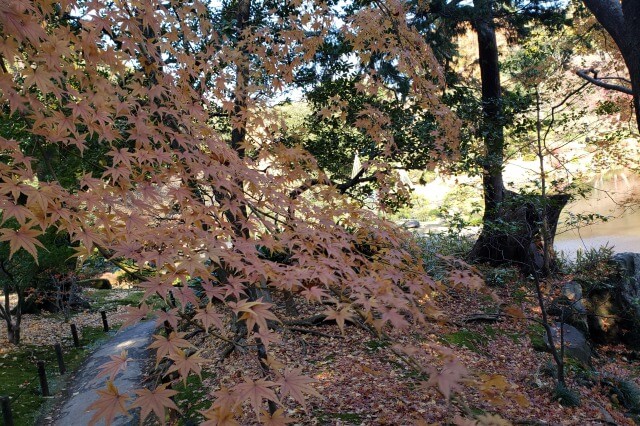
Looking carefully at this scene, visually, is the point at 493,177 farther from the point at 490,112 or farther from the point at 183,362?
the point at 183,362

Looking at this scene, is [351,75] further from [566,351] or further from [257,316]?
[257,316]

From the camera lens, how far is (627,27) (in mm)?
3754

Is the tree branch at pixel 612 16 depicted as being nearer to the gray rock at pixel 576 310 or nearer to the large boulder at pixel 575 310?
the large boulder at pixel 575 310

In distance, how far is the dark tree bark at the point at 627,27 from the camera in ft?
12.0

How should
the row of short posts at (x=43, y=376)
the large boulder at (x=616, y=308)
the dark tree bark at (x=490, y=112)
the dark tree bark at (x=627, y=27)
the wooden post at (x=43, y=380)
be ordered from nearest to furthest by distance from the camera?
the dark tree bark at (x=627, y=27) < the row of short posts at (x=43, y=376) < the wooden post at (x=43, y=380) < the dark tree bark at (x=490, y=112) < the large boulder at (x=616, y=308)

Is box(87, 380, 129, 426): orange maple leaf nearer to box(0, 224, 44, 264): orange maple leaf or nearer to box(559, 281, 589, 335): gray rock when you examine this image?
box(0, 224, 44, 264): orange maple leaf

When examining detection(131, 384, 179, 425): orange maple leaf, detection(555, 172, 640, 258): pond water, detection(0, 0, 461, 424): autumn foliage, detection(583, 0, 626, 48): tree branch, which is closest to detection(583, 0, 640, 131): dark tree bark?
detection(583, 0, 626, 48): tree branch

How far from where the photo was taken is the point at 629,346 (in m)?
8.52

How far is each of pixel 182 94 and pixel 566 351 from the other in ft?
21.8

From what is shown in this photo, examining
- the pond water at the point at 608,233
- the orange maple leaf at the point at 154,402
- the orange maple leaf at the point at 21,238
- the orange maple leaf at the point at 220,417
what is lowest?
the pond water at the point at 608,233

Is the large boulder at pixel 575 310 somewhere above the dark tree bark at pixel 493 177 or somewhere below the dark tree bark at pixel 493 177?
below

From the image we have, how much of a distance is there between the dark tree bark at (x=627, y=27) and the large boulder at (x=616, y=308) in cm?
607

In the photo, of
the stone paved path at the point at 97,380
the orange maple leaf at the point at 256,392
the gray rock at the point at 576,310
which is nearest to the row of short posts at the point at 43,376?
the stone paved path at the point at 97,380

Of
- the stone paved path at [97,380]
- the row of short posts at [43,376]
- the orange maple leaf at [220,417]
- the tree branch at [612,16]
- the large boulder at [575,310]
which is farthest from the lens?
the large boulder at [575,310]
